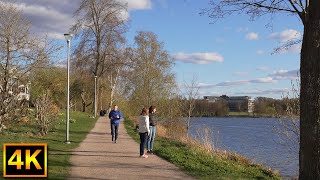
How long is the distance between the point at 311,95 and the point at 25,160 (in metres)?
5.40

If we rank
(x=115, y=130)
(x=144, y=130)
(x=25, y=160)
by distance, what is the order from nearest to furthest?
(x=25, y=160)
(x=144, y=130)
(x=115, y=130)

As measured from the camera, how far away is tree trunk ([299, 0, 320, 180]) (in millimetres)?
7199

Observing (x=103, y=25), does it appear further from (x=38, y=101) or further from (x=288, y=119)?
(x=288, y=119)

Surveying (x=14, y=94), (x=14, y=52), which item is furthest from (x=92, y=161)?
(x=14, y=52)

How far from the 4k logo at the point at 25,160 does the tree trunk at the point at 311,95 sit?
482 centimetres

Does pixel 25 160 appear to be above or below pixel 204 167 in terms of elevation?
above

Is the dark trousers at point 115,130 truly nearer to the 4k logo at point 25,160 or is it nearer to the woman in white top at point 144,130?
the woman in white top at point 144,130

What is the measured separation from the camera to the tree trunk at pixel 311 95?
720 centimetres

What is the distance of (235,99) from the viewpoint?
59.8 metres

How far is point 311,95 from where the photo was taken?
24.0 feet

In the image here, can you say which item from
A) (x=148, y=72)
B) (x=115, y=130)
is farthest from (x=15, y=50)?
(x=148, y=72)

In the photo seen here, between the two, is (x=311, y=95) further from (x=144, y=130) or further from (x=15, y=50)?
(x=15, y=50)

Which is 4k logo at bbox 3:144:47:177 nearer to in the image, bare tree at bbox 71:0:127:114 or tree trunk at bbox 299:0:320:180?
tree trunk at bbox 299:0:320:180

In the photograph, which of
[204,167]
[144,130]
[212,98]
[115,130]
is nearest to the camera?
[204,167]
